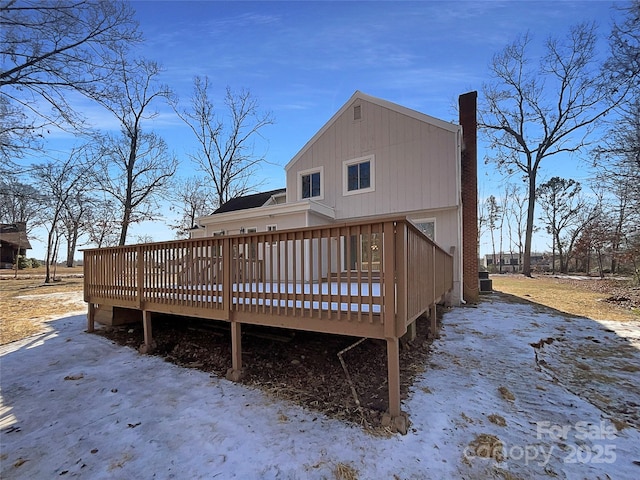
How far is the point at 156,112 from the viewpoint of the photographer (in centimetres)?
1978

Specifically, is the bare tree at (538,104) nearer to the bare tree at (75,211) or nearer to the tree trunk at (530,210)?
the tree trunk at (530,210)

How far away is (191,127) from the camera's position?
70.4 feet

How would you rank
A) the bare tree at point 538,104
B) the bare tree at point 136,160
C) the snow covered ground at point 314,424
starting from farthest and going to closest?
the bare tree at point 136,160 < the bare tree at point 538,104 < the snow covered ground at point 314,424

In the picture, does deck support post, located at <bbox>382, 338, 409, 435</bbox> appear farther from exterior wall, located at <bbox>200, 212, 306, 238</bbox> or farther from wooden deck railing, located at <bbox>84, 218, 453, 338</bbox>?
exterior wall, located at <bbox>200, 212, 306, 238</bbox>

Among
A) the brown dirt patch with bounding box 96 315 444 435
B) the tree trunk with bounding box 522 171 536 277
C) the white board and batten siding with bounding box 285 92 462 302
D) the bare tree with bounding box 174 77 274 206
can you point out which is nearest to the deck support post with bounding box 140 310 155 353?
the brown dirt patch with bounding box 96 315 444 435

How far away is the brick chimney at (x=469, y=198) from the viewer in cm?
965

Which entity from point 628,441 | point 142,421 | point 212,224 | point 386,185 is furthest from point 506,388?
point 212,224

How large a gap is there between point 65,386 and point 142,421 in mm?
1804

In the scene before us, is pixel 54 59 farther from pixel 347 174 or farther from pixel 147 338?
pixel 347 174

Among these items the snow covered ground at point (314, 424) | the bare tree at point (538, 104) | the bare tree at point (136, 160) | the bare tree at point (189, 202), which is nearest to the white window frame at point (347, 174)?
the snow covered ground at point (314, 424)

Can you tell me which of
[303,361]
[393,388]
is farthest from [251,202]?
[393,388]

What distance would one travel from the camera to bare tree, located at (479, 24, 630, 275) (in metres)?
17.8

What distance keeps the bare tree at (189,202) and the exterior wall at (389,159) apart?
1568cm

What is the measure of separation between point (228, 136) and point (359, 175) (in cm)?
1525
